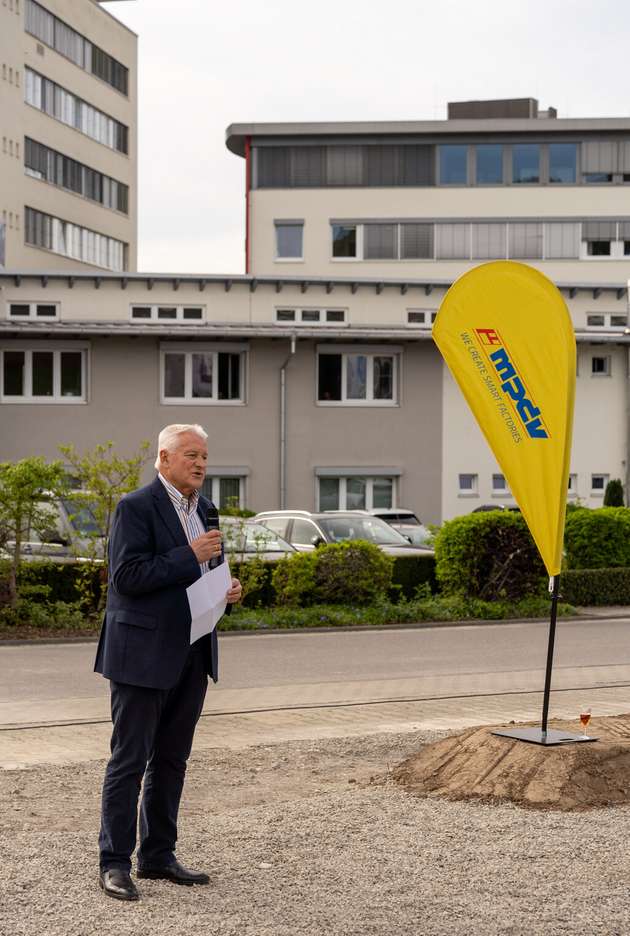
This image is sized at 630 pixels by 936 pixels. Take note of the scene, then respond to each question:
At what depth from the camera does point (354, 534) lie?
23969 mm

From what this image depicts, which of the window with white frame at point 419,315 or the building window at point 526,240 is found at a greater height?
the building window at point 526,240

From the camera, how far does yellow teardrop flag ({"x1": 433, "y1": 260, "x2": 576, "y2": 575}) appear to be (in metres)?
8.84

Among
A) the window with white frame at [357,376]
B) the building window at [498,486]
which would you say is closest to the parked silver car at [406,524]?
the window with white frame at [357,376]

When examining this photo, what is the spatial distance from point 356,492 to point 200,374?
5249mm

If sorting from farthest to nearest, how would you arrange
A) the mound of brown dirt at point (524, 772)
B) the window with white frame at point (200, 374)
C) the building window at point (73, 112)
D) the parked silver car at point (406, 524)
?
the building window at point (73, 112)
the window with white frame at point (200, 374)
the parked silver car at point (406, 524)
the mound of brown dirt at point (524, 772)

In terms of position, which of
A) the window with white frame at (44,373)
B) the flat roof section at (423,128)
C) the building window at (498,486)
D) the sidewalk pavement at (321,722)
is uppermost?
the flat roof section at (423,128)

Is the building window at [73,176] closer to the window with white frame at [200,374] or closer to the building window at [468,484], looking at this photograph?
the window with white frame at [200,374]

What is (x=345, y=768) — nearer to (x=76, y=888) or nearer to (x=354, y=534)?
(x=76, y=888)

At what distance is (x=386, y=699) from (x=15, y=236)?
47865 millimetres

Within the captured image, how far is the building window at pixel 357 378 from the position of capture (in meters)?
38.8

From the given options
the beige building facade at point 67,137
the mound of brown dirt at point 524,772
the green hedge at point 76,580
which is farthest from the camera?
the beige building facade at point 67,137

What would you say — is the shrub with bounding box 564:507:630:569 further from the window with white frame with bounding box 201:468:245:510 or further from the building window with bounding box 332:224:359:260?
the building window with bounding box 332:224:359:260

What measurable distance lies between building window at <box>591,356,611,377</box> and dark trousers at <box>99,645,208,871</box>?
116ft

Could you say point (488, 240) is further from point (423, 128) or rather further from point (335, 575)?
point (335, 575)
